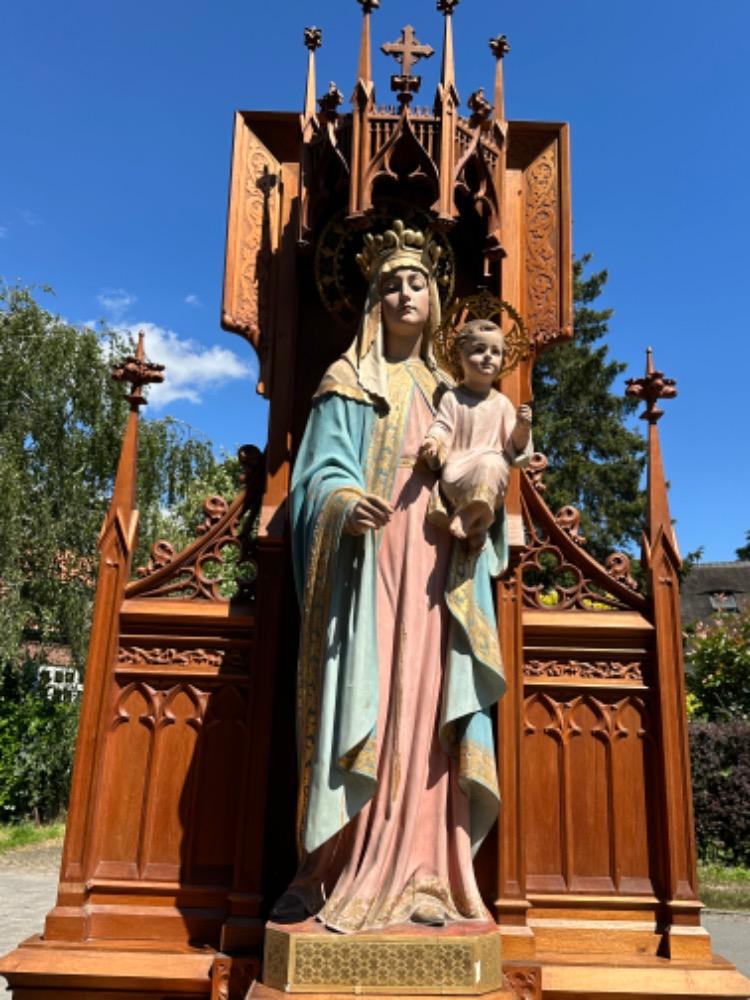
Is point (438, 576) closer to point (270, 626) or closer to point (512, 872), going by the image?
point (270, 626)

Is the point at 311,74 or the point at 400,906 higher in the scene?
the point at 311,74

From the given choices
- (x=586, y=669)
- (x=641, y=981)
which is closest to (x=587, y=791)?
(x=586, y=669)

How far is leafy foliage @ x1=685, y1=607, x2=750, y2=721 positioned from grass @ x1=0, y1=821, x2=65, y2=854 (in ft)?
44.8

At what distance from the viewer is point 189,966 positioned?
396cm

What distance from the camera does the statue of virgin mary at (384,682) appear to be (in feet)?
11.5

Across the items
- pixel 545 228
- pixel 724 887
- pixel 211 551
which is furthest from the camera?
pixel 724 887

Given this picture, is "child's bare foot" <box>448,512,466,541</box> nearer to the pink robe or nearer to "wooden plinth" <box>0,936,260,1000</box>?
the pink robe

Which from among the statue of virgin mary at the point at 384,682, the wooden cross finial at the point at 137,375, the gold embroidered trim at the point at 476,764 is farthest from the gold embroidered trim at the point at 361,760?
the wooden cross finial at the point at 137,375

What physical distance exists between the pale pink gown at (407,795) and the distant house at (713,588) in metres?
33.8

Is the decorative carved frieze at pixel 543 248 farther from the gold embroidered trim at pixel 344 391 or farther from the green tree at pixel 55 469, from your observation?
the green tree at pixel 55 469

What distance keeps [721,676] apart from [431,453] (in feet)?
52.8

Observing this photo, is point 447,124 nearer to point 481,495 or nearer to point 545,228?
point 545,228

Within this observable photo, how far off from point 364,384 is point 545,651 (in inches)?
70.5

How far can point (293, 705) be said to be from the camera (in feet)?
15.8
